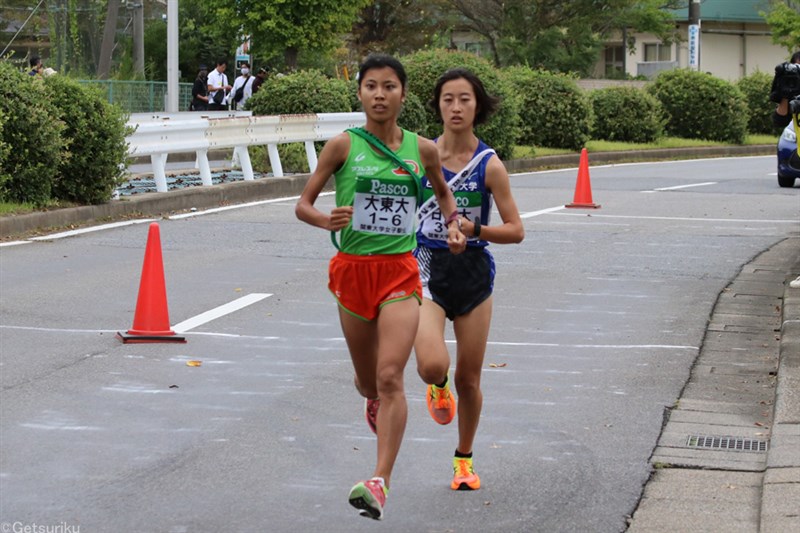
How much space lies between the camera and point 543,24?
5512 centimetres

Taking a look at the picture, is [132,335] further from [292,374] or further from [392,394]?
[392,394]

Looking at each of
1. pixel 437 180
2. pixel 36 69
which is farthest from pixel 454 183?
pixel 36 69

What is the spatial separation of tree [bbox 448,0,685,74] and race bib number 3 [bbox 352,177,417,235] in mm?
49098

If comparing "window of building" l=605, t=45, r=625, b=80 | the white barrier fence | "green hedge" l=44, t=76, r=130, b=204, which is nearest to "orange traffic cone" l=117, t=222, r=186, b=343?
"green hedge" l=44, t=76, r=130, b=204

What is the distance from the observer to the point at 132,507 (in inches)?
226

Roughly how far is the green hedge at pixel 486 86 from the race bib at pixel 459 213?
67.0ft

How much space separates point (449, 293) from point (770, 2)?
6330 cm

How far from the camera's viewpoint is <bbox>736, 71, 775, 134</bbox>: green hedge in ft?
137

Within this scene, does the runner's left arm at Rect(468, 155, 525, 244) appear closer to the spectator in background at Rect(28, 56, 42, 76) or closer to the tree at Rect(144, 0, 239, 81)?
the spectator in background at Rect(28, 56, 42, 76)

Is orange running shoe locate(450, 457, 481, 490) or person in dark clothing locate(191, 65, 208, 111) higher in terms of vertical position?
person in dark clothing locate(191, 65, 208, 111)

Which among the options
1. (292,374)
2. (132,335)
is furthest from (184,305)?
(292,374)

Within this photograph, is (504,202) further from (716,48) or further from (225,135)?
(716,48)

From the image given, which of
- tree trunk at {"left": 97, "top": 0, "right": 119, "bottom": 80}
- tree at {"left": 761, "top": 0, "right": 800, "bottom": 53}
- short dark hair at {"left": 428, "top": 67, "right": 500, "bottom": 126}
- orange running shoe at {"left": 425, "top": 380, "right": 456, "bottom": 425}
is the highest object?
tree at {"left": 761, "top": 0, "right": 800, "bottom": 53}

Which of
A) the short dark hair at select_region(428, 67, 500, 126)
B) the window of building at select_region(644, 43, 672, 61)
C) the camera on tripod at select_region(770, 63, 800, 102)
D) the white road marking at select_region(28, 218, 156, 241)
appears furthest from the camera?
the window of building at select_region(644, 43, 672, 61)
